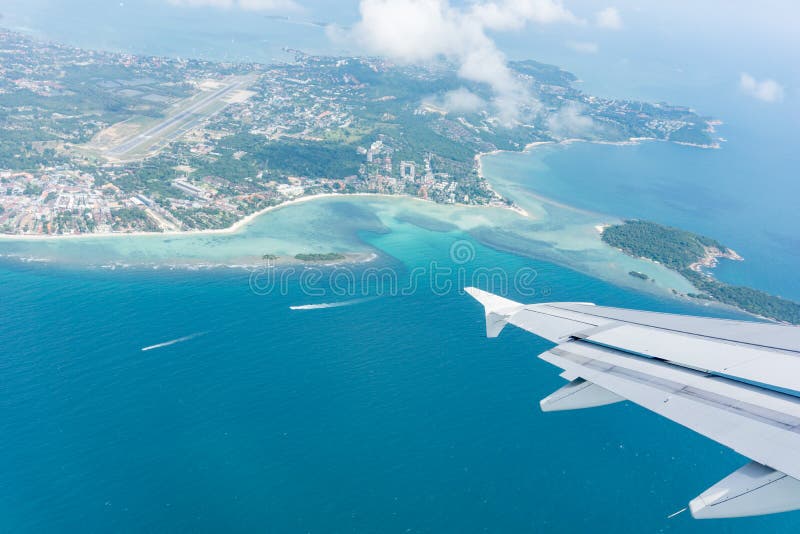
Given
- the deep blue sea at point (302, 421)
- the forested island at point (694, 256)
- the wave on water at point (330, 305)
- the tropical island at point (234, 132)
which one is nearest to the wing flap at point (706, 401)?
the deep blue sea at point (302, 421)

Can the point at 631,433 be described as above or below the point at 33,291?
below

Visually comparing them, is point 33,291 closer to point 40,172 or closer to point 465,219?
point 40,172

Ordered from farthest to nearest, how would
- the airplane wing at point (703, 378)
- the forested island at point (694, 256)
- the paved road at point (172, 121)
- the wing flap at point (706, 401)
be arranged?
the paved road at point (172, 121) < the forested island at point (694, 256) < the wing flap at point (706, 401) < the airplane wing at point (703, 378)

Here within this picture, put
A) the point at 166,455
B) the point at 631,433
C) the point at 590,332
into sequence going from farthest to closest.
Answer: the point at 631,433, the point at 166,455, the point at 590,332

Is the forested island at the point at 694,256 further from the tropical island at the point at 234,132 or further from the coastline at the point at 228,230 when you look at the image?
the tropical island at the point at 234,132

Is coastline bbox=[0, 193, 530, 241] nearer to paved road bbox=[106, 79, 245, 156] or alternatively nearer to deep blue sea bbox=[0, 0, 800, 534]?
deep blue sea bbox=[0, 0, 800, 534]

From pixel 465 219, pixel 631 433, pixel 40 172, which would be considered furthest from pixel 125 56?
pixel 631 433

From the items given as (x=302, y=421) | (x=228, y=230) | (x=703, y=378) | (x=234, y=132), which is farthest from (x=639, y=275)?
(x=234, y=132)
